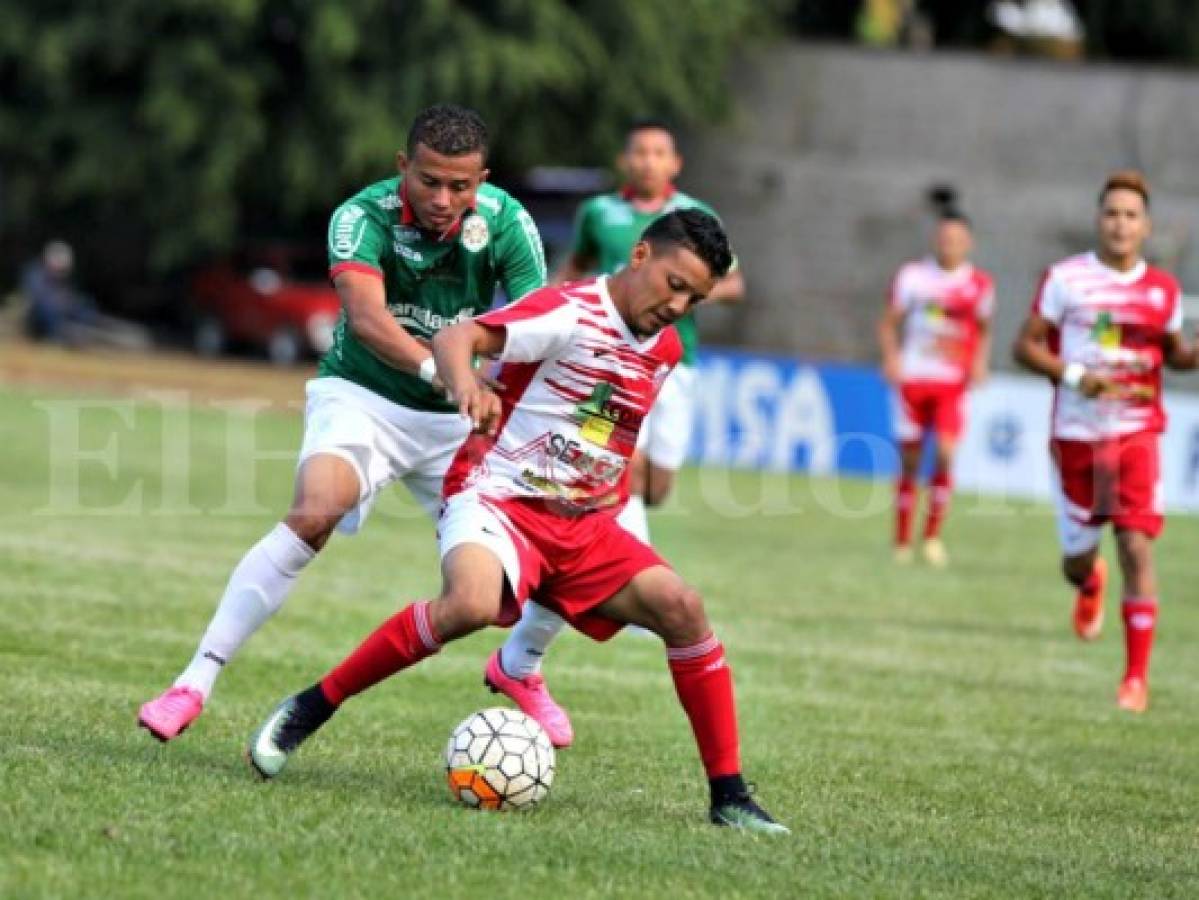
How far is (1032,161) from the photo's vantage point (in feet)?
125

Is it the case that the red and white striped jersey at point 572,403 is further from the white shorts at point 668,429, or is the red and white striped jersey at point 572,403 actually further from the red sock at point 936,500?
the red sock at point 936,500

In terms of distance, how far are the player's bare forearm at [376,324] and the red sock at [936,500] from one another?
9.95m

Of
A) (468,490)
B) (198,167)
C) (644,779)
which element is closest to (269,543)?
(468,490)

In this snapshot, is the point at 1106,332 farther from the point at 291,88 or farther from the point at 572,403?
the point at 291,88

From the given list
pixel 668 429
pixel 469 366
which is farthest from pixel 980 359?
pixel 469 366

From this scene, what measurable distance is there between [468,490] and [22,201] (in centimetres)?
3273

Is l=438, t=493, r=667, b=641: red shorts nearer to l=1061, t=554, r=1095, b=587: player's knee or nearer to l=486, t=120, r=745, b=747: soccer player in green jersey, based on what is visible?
l=486, t=120, r=745, b=747: soccer player in green jersey

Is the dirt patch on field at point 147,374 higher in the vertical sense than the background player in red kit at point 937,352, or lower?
lower

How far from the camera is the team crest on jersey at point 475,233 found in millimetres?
7949

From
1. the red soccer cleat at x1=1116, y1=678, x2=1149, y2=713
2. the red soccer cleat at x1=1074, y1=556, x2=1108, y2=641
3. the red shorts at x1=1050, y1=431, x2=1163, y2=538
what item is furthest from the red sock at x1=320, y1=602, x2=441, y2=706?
the red soccer cleat at x1=1074, y1=556, x2=1108, y2=641

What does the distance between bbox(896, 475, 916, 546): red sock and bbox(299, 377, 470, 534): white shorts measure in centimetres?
939

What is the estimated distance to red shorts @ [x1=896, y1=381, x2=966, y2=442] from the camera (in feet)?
57.9

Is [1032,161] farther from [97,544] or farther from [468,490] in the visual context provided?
[468,490]

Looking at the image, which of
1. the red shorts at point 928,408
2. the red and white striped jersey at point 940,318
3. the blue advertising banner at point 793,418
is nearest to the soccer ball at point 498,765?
the red shorts at point 928,408
